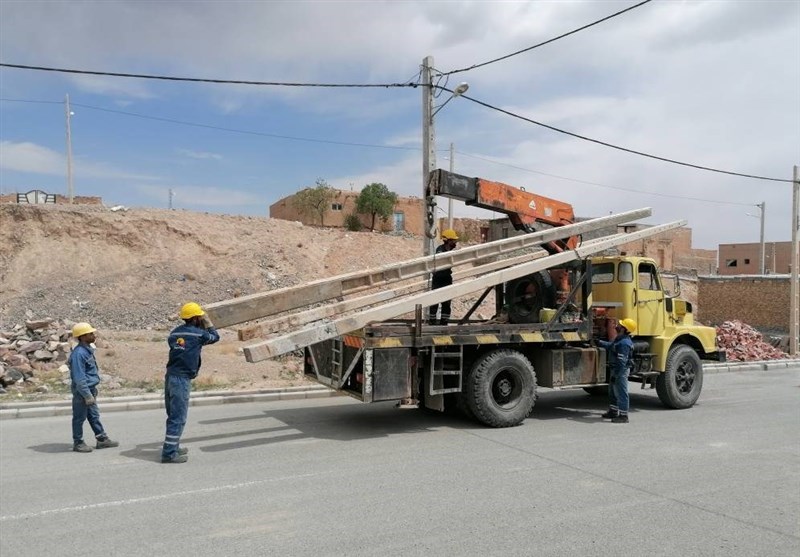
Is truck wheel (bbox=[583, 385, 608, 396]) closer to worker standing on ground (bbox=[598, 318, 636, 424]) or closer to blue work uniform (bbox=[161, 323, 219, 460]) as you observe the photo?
worker standing on ground (bbox=[598, 318, 636, 424])

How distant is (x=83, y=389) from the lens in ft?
23.6

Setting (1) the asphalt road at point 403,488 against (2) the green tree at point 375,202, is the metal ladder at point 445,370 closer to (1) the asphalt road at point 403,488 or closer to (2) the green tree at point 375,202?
(1) the asphalt road at point 403,488

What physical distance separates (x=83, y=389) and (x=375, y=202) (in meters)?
37.5

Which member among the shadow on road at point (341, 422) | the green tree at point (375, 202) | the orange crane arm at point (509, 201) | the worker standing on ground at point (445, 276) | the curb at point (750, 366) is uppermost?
the green tree at point (375, 202)

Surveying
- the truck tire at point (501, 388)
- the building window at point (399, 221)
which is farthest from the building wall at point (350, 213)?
the truck tire at point (501, 388)

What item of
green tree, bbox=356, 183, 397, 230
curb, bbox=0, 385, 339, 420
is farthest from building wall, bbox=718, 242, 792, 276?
curb, bbox=0, 385, 339, 420

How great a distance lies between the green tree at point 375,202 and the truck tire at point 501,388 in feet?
117

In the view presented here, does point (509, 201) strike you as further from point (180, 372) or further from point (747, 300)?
point (747, 300)

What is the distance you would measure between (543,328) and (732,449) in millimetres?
2938

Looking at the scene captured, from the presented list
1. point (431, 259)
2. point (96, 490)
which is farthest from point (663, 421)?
point (96, 490)

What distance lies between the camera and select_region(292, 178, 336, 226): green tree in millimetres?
44594

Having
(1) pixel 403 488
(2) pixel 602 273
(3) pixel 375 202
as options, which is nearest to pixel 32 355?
(1) pixel 403 488

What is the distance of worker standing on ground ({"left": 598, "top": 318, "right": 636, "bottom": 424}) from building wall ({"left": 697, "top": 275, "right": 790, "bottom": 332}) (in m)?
21.8

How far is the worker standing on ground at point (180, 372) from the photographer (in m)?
6.80
